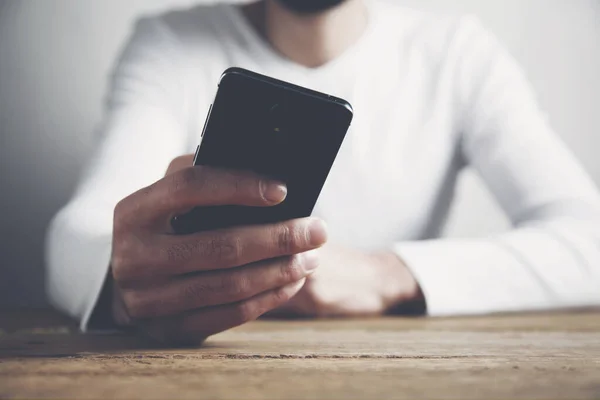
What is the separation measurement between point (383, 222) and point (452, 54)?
0.42 meters

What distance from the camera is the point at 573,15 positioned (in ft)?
4.95

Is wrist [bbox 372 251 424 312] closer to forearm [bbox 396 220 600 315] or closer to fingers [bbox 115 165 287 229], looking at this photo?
forearm [bbox 396 220 600 315]

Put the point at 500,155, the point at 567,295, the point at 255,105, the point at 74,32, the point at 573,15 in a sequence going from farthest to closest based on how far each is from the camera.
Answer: the point at 573,15 → the point at 74,32 → the point at 500,155 → the point at 567,295 → the point at 255,105

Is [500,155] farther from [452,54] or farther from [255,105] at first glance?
[255,105]

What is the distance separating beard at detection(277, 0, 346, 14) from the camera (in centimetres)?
108

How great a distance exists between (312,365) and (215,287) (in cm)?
14

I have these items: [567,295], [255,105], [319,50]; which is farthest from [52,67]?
[567,295]

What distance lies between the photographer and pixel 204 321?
17.3 inches

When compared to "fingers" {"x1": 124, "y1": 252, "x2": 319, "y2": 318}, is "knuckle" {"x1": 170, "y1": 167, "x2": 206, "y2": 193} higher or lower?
higher

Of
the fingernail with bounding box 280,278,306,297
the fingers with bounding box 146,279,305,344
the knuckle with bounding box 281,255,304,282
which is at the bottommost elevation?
the fingers with bounding box 146,279,305,344

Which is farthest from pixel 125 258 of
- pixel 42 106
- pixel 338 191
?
pixel 42 106

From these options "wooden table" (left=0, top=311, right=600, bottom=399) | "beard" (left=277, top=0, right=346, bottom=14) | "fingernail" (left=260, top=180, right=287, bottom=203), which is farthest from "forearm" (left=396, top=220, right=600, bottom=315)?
"beard" (left=277, top=0, right=346, bottom=14)

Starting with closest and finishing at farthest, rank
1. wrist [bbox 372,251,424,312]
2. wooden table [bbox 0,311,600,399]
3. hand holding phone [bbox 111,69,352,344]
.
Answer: wooden table [bbox 0,311,600,399], hand holding phone [bbox 111,69,352,344], wrist [bbox 372,251,424,312]

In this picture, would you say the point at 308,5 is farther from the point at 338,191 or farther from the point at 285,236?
the point at 285,236
